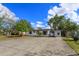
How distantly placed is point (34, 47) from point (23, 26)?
0.50m

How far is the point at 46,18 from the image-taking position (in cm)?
908

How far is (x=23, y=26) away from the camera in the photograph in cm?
907

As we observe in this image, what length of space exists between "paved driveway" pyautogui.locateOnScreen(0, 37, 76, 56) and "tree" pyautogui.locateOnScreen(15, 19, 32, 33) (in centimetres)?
19

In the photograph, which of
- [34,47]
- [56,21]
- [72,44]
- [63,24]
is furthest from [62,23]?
[34,47]

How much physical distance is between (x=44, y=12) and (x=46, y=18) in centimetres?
13

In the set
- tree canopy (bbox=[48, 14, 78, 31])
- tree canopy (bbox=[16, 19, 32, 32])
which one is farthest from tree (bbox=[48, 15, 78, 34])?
tree canopy (bbox=[16, 19, 32, 32])

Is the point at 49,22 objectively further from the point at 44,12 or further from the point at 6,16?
the point at 6,16

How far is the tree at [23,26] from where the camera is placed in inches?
356

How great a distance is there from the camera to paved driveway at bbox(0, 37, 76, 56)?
8.98 metres

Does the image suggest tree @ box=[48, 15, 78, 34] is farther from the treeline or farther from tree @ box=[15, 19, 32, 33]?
tree @ box=[15, 19, 32, 33]

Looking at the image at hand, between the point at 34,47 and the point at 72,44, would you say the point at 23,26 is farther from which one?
the point at 72,44

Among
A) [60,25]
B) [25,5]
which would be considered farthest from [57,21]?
[25,5]

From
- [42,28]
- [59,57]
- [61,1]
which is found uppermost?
[61,1]

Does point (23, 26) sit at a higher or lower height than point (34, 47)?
higher
